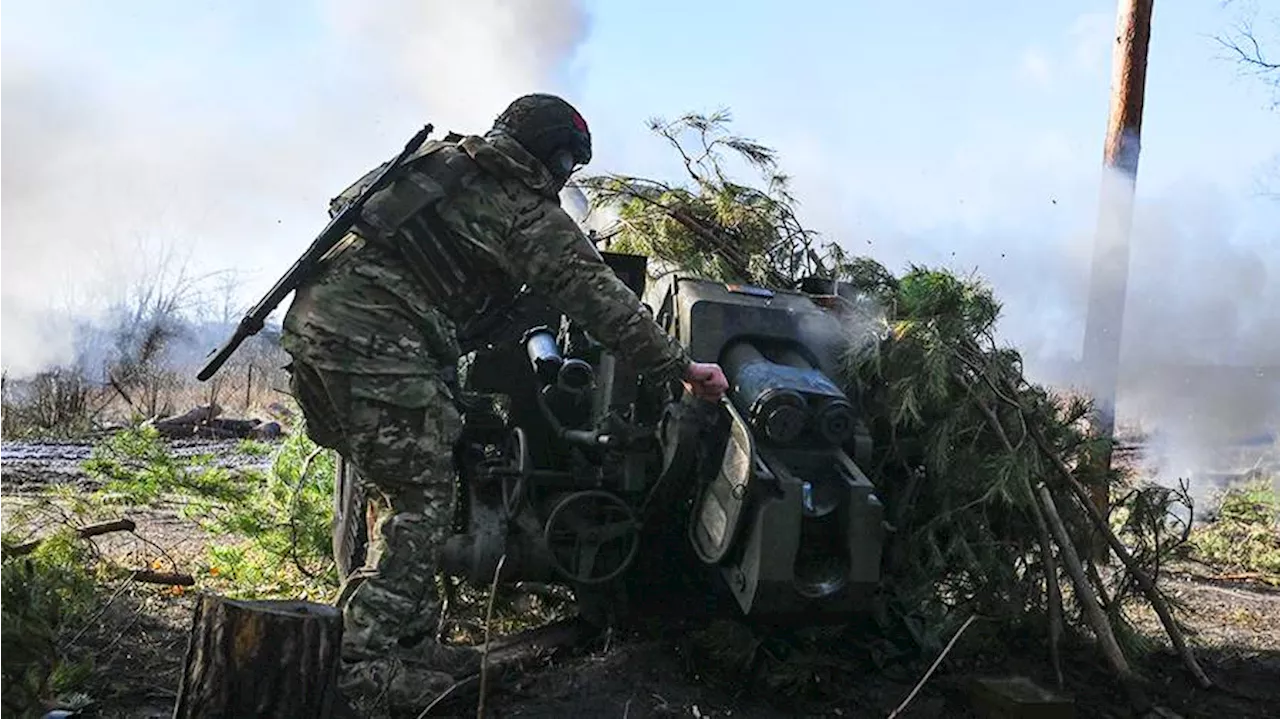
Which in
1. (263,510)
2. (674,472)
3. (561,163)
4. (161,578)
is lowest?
(161,578)

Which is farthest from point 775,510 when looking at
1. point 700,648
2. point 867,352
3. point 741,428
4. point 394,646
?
point 394,646

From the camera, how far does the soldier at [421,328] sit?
4203 mm

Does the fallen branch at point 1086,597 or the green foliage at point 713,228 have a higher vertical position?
the green foliage at point 713,228

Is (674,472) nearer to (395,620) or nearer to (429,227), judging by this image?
(395,620)

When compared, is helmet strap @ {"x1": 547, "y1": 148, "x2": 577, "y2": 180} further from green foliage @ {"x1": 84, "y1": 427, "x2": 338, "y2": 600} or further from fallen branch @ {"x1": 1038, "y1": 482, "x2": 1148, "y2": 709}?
green foliage @ {"x1": 84, "y1": 427, "x2": 338, "y2": 600}

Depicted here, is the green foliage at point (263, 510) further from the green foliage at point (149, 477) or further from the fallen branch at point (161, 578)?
the fallen branch at point (161, 578)

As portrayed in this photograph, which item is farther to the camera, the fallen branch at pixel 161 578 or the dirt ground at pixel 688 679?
the fallen branch at pixel 161 578

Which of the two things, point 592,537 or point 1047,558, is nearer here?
point 592,537

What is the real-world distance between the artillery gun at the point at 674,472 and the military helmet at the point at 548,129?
83cm

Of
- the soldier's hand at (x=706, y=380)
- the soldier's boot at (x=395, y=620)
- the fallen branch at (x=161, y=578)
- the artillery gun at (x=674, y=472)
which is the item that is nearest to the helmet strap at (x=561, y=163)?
the artillery gun at (x=674, y=472)

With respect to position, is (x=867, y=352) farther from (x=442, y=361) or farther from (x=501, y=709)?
(x=501, y=709)

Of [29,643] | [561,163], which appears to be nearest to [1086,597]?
[561,163]

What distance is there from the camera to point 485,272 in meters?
4.43

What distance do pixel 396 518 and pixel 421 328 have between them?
0.71 metres
